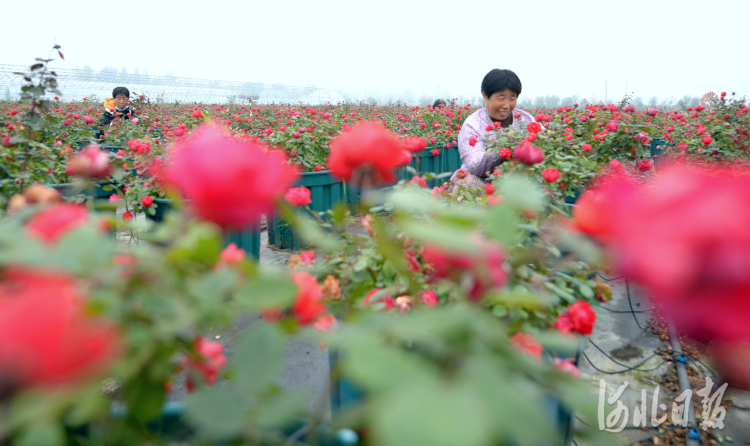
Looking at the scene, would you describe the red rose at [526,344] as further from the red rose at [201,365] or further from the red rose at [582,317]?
the red rose at [201,365]

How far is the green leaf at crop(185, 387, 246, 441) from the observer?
24 cm

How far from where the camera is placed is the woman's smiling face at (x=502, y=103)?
2.33m

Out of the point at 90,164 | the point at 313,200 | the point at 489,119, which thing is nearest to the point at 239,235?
the point at 313,200

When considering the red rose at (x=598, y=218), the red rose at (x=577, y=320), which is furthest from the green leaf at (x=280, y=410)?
the red rose at (x=577, y=320)

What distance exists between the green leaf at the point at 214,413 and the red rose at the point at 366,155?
0.69 ft

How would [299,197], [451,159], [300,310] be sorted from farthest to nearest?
[451,159], [299,197], [300,310]

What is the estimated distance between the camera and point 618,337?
73.2 inches

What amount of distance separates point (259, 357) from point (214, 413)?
0.13ft

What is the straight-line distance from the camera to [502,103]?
7.66ft

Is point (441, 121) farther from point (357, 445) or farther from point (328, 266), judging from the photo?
point (357, 445)

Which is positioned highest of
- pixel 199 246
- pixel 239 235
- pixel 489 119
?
pixel 489 119

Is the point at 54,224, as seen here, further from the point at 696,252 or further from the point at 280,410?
the point at 696,252

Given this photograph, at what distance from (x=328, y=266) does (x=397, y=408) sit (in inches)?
19.4

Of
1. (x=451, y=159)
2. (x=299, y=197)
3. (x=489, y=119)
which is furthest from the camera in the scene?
(x=451, y=159)
